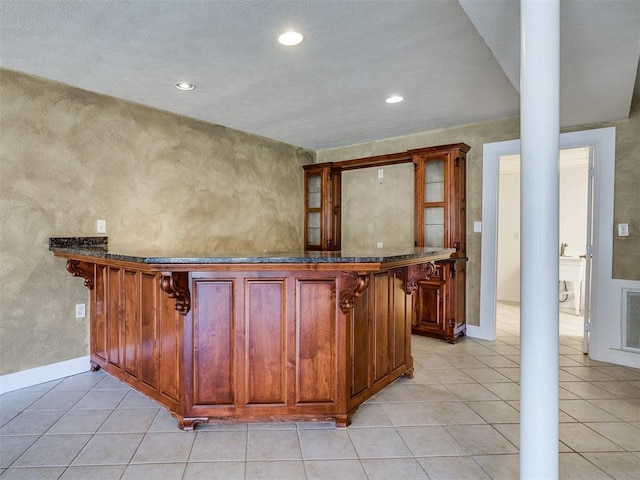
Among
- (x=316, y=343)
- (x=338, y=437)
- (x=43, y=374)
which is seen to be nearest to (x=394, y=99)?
(x=316, y=343)

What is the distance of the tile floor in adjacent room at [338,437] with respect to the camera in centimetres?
184

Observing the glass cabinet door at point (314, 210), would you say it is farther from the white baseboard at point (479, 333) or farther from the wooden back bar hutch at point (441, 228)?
the white baseboard at point (479, 333)

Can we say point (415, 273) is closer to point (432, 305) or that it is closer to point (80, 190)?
point (432, 305)

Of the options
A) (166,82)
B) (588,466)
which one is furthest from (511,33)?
(166,82)

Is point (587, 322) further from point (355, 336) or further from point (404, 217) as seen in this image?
point (355, 336)

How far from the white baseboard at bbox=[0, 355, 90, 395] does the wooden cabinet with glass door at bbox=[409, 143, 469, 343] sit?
10.9 feet

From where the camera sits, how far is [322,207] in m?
5.25

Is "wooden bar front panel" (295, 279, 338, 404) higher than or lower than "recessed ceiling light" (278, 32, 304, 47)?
lower

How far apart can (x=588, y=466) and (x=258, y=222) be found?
→ 378cm

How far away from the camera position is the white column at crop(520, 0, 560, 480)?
1.48m

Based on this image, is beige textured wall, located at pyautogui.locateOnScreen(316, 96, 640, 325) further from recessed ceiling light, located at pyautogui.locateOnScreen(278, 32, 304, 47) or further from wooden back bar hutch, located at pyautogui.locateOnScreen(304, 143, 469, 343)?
recessed ceiling light, located at pyautogui.locateOnScreen(278, 32, 304, 47)

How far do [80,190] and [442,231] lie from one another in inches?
139

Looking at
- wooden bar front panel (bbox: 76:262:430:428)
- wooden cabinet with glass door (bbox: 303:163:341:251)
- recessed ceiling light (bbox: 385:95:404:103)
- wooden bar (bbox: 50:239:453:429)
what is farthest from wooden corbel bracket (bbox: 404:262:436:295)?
wooden cabinet with glass door (bbox: 303:163:341:251)

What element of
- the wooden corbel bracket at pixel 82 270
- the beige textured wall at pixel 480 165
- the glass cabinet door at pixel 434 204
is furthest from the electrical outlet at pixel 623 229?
the wooden corbel bracket at pixel 82 270
